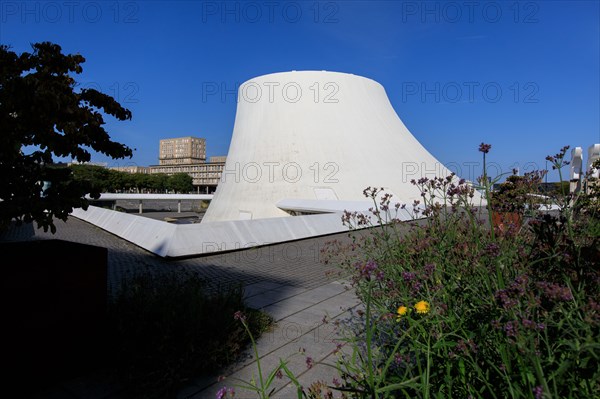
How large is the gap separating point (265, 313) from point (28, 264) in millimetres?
2266

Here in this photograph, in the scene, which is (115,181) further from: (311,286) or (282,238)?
(311,286)

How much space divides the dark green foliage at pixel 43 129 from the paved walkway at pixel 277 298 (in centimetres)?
132

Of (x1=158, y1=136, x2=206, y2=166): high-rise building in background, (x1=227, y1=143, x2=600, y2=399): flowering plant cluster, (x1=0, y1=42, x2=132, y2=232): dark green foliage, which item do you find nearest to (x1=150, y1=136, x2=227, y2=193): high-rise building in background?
(x1=158, y1=136, x2=206, y2=166): high-rise building in background

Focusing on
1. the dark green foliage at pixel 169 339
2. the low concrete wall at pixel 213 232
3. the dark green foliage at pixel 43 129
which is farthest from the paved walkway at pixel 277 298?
the dark green foliage at pixel 43 129

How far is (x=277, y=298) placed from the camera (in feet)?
15.3

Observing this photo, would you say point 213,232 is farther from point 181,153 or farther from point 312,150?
point 181,153

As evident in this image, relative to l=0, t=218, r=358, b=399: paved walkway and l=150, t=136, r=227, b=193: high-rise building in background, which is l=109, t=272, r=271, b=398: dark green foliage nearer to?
l=0, t=218, r=358, b=399: paved walkway

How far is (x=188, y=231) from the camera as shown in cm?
739

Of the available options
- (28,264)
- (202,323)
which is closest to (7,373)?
(28,264)

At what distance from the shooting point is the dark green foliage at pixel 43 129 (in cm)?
237

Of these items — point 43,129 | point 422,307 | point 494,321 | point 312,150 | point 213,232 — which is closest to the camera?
point 494,321

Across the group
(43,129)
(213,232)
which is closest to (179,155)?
(213,232)

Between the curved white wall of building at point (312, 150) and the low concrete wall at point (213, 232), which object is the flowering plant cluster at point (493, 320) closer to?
the low concrete wall at point (213, 232)

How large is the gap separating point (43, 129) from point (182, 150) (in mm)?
148900
